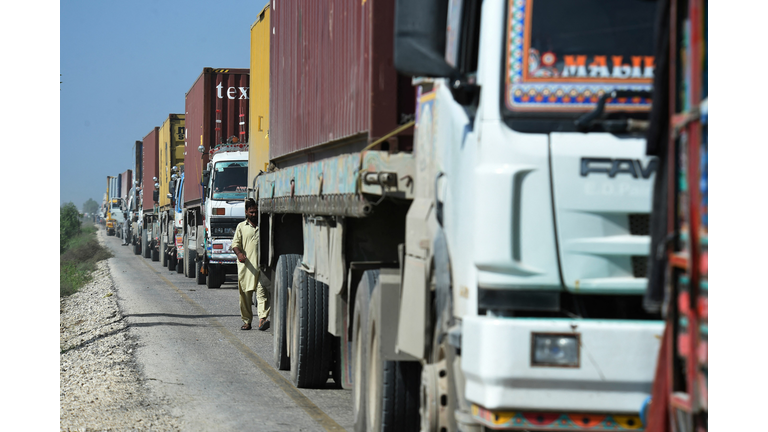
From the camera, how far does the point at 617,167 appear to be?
4.07 metres

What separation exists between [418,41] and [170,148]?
1240 inches

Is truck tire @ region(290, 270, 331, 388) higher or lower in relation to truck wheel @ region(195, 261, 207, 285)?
higher

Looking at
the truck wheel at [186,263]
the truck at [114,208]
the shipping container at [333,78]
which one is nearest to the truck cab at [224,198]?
the truck wheel at [186,263]

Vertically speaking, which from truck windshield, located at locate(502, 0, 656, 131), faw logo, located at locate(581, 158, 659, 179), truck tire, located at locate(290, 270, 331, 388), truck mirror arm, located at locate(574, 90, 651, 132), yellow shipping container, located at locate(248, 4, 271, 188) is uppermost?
yellow shipping container, located at locate(248, 4, 271, 188)

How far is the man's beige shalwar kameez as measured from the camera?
1425cm

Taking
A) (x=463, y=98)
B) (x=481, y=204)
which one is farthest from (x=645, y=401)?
(x=463, y=98)

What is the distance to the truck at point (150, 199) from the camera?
136 ft

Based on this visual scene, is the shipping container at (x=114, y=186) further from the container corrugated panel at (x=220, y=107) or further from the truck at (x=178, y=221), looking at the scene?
the container corrugated panel at (x=220, y=107)

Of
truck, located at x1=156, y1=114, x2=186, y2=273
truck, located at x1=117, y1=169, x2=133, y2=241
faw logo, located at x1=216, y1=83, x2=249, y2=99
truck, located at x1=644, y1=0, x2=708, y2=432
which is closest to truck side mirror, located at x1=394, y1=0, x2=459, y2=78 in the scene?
truck, located at x1=644, y1=0, x2=708, y2=432

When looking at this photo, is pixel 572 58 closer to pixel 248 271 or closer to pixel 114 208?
pixel 248 271

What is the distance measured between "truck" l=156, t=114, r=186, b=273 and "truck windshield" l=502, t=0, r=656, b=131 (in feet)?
90.8

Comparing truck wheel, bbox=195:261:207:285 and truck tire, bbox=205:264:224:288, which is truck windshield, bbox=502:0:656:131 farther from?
truck wheel, bbox=195:261:207:285

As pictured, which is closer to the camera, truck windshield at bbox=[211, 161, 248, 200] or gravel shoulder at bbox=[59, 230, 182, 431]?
gravel shoulder at bbox=[59, 230, 182, 431]

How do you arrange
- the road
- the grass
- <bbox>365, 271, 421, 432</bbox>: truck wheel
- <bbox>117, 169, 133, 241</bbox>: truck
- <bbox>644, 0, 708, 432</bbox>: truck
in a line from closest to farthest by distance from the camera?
<bbox>644, 0, 708, 432</bbox>: truck < <bbox>365, 271, 421, 432</bbox>: truck wheel < the road < the grass < <bbox>117, 169, 133, 241</bbox>: truck
